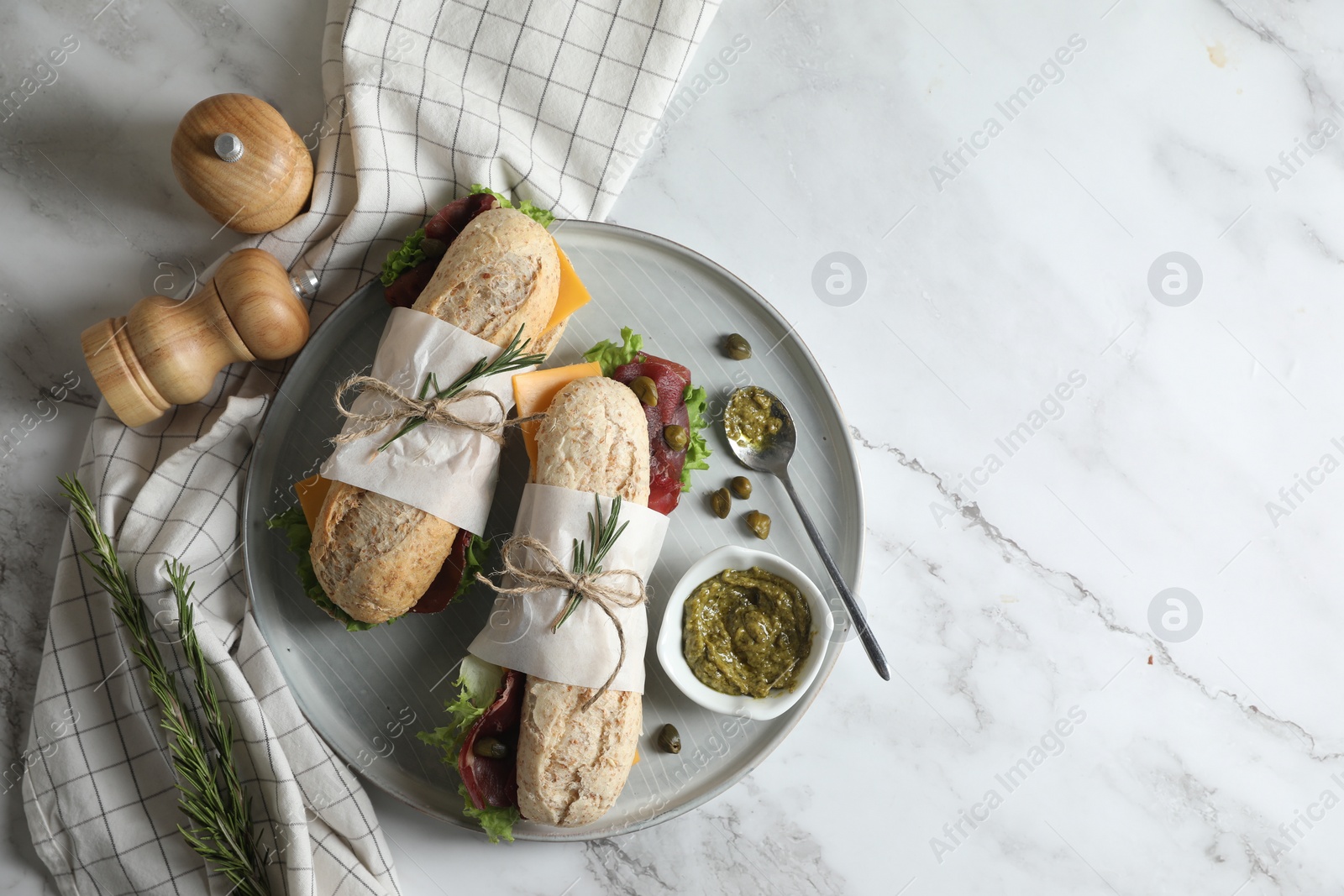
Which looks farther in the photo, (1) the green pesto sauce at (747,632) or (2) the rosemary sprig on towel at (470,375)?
(1) the green pesto sauce at (747,632)

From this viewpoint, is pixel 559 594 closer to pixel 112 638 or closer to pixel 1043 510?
pixel 112 638

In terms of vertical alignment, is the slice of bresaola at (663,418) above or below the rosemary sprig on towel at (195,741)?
above

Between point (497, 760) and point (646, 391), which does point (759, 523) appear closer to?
point (646, 391)

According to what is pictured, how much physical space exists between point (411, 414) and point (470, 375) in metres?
0.21

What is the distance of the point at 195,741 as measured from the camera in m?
2.50

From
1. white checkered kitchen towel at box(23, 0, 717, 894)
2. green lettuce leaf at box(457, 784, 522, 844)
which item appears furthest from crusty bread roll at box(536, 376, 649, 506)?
green lettuce leaf at box(457, 784, 522, 844)

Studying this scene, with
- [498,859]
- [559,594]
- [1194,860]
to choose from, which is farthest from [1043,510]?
[498,859]

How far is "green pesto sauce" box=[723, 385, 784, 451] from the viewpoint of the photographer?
2.77 metres

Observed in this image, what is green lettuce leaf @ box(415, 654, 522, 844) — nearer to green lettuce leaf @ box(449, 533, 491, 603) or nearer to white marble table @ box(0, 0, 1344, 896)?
green lettuce leaf @ box(449, 533, 491, 603)

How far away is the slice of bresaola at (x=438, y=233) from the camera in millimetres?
2631

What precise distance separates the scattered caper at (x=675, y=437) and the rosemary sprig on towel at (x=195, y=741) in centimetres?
158

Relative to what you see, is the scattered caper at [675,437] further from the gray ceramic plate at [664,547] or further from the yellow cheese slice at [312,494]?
the yellow cheese slice at [312,494]

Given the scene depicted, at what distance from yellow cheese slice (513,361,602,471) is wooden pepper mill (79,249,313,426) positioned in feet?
2.50

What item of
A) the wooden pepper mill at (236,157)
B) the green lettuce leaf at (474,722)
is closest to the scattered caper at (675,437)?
the green lettuce leaf at (474,722)
